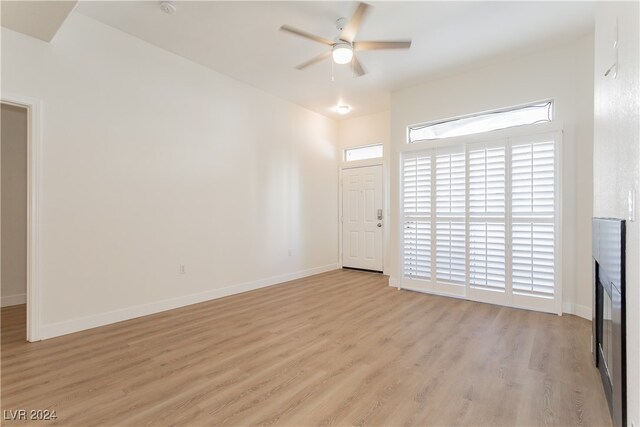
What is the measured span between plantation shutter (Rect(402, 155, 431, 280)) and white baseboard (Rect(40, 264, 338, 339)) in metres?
2.16

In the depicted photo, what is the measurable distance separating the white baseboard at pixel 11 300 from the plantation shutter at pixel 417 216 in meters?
5.44

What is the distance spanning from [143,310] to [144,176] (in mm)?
1569

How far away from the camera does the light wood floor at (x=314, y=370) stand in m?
1.89

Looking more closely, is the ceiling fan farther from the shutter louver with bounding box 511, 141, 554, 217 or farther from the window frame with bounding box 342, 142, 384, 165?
the window frame with bounding box 342, 142, 384, 165

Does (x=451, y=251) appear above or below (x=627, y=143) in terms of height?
below

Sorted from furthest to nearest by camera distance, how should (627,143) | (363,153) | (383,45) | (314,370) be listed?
(363,153) < (383,45) < (314,370) < (627,143)

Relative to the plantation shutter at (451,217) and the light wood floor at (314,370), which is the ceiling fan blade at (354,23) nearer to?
the plantation shutter at (451,217)

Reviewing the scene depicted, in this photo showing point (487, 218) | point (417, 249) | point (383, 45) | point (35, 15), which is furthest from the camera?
point (417, 249)

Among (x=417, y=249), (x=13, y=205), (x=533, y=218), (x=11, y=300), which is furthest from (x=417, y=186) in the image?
(x=11, y=300)

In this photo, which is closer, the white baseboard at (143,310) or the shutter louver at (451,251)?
the white baseboard at (143,310)

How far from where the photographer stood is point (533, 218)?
3807 mm

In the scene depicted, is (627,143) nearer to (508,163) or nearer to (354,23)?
(354,23)

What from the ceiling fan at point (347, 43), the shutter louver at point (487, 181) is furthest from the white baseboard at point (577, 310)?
the ceiling fan at point (347, 43)

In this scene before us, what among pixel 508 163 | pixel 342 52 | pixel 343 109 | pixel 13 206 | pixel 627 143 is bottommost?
pixel 13 206
